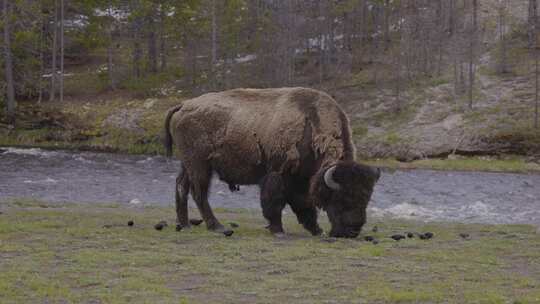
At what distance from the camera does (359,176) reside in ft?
40.0

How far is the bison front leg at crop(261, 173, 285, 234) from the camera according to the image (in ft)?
42.5

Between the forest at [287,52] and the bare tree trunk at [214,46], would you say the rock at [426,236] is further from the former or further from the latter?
the bare tree trunk at [214,46]

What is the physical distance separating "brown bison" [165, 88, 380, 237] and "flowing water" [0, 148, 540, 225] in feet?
19.3

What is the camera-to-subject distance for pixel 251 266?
9.22 meters

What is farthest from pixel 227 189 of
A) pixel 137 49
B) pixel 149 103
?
pixel 137 49

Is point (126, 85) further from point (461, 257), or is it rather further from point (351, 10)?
point (461, 257)

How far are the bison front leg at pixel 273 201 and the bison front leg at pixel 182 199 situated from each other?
6.46 ft

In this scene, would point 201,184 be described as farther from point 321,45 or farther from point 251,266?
point 321,45

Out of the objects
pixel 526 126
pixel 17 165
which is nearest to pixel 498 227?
pixel 17 165

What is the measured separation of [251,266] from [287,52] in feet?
139

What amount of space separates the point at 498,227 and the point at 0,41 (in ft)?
124

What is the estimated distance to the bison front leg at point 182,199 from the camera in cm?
1430

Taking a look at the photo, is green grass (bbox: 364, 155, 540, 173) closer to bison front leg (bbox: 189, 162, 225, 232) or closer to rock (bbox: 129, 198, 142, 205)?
rock (bbox: 129, 198, 142, 205)

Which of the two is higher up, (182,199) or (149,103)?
(149,103)
